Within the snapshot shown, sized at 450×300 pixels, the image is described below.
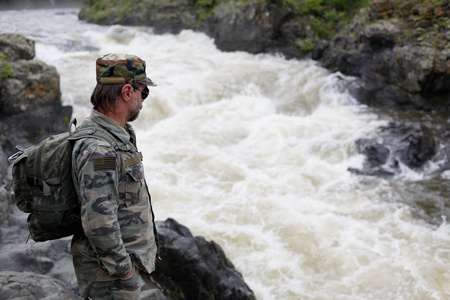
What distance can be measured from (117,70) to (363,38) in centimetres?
1239

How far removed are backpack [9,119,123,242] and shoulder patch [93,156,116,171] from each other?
0.13m

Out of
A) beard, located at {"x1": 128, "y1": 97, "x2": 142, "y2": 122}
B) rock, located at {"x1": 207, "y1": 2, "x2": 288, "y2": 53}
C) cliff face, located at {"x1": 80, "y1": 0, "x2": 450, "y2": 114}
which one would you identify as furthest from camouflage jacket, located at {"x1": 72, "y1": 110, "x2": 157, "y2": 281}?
rock, located at {"x1": 207, "y1": 2, "x2": 288, "y2": 53}

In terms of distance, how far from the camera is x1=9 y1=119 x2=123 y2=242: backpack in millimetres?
2289

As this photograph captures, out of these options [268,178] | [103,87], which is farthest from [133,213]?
[268,178]

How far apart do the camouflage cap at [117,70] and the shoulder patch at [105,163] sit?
471mm

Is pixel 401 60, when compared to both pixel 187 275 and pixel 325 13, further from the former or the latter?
pixel 187 275

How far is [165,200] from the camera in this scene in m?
7.63

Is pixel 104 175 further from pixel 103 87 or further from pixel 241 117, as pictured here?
pixel 241 117

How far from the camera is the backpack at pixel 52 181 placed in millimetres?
2289

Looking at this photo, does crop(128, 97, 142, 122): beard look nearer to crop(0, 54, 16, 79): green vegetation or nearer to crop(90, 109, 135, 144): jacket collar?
crop(90, 109, 135, 144): jacket collar

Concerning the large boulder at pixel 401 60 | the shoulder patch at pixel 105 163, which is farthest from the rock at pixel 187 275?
the large boulder at pixel 401 60

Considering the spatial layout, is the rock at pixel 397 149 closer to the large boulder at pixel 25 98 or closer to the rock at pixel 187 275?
the rock at pixel 187 275

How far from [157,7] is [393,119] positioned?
1653cm

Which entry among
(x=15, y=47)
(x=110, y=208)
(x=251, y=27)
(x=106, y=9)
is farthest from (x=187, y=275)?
(x=106, y=9)
